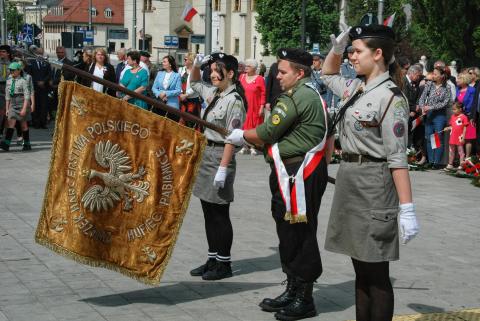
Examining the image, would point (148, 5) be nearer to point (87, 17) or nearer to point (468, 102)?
point (87, 17)

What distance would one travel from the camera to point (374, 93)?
4.95 meters

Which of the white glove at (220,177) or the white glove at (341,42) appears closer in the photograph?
the white glove at (341,42)

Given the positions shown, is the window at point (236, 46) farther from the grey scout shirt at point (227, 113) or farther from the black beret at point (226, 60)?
the grey scout shirt at point (227, 113)

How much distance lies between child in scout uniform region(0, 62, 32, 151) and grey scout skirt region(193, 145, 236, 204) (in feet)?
32.2

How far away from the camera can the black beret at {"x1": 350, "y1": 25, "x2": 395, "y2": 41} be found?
4.96m

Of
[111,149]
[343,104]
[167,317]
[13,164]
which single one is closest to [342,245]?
[343,104]

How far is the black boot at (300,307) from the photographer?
6.09 meters

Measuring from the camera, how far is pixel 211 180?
23.4 ft

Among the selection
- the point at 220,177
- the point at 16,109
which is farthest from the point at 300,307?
the point at 16,109

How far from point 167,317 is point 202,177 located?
151 centimetres

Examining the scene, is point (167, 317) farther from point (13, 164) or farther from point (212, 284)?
point (13, 164)

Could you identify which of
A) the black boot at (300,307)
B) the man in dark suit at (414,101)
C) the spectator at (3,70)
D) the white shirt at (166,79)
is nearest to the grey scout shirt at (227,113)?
the black boot at (300,307)

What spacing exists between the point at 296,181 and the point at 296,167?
0.35 ft

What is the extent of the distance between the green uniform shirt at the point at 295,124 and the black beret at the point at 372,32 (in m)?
1.02
